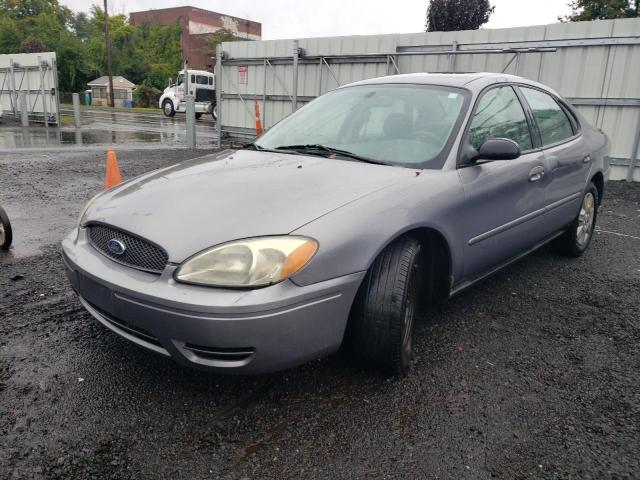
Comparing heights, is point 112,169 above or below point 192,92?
below

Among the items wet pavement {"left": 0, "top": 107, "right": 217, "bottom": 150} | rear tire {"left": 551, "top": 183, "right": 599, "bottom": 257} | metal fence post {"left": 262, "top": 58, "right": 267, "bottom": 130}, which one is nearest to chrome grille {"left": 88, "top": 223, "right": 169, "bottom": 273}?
rear tire {"left": 551, "top": 183, "right": 599, "bottom": 257}

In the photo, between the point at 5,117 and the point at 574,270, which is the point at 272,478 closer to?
the point at 574,270

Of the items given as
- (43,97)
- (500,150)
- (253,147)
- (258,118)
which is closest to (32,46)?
(43,97)

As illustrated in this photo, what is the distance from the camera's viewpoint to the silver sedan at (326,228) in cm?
211

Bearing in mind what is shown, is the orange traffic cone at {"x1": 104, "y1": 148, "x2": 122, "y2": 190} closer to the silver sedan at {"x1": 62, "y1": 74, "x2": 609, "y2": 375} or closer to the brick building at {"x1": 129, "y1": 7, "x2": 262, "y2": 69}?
the silver sedan at {"x1": 62, "y1": 74, "x2": 609, "y2": 375}

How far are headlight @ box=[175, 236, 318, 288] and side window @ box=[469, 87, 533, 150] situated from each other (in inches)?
61.4

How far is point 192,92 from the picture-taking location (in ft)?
97.9

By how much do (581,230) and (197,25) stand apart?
67406 mm

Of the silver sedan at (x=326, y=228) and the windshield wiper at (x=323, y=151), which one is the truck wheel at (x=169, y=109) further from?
the windshield wiper at (x=323, y=151)

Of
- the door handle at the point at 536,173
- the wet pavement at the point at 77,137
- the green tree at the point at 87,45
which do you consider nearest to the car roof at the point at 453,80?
the door handle at the point at 536,173

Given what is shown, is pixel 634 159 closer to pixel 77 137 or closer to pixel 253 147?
pixel 253 147

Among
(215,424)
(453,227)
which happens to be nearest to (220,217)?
(215,424)

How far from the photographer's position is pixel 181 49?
63.2 m

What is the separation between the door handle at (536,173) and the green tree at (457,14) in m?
25.7
